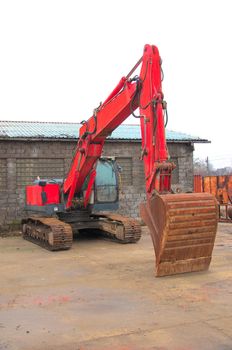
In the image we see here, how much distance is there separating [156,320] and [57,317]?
1342mm

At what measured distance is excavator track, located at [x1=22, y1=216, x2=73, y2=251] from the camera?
11383 millimetres

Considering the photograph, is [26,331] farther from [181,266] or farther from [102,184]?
[102,184]

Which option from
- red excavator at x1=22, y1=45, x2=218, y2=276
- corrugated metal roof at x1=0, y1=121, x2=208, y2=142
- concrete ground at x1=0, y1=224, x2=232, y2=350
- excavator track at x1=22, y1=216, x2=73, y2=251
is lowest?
concrete ground at x1=0, y1=224, x2=232, y2=350

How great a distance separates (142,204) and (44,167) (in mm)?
9481

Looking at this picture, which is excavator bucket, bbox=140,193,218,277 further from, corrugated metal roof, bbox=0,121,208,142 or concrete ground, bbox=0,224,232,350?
corrugated metal roof, bbox=0,121,208,142

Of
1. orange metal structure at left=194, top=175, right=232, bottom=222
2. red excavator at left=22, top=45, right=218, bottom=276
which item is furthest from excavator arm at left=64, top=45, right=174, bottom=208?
orange metal structure at left=194, top=175, right=232, bottom=222

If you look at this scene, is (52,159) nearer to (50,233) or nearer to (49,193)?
(49,193)

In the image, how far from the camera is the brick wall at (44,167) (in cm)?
1631

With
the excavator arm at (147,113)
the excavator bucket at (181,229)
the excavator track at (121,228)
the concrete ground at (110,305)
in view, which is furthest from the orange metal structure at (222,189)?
the excavator bucket at (181,229)

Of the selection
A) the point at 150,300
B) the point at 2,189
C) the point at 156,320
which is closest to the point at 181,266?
the point at 150,300

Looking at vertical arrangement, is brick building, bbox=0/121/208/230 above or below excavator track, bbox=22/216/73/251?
above

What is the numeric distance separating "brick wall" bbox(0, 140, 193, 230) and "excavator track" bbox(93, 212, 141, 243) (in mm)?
2052

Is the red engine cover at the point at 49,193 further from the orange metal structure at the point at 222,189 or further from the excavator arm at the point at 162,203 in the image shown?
the orange metal structure at the point at 222,189

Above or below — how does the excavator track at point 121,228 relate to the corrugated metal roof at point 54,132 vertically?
below
